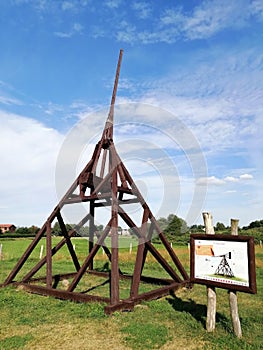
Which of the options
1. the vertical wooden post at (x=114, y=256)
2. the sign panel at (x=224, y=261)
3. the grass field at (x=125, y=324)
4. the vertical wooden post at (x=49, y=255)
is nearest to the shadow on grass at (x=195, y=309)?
the grass field at (x=125, y=324)

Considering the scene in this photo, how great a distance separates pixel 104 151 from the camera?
32.0 ft

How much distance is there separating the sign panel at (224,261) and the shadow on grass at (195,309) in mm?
957

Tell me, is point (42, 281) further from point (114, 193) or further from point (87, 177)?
point (114, 193)

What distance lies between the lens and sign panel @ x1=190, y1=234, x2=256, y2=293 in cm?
511

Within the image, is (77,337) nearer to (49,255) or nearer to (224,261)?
(224,261)

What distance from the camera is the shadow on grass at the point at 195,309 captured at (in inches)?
235

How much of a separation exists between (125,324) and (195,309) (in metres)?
1.97

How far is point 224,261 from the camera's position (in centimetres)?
549

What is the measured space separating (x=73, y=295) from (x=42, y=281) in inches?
123

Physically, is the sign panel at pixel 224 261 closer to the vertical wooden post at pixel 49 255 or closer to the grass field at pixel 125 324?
the grass field at pixel 125 324

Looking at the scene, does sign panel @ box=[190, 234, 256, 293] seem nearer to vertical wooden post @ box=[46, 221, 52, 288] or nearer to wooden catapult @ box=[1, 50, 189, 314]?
wooden catapult @ box=[1, 50, 189, 314]

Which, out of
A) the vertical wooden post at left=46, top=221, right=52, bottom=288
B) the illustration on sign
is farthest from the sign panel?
the vertical wooden post at left=46, top=221, right=52, bottom=288

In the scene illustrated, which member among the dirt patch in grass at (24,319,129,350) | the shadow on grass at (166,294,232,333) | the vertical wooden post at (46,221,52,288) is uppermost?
the vertical wooden post at (46,221,52,288)

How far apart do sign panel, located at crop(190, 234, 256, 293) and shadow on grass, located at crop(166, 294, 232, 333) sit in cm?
96
